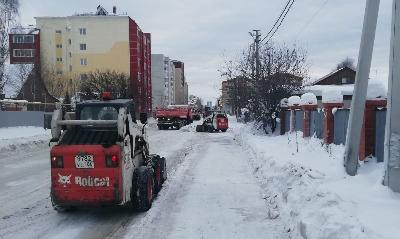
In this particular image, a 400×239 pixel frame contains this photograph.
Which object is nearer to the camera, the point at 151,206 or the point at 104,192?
the point at 104,192

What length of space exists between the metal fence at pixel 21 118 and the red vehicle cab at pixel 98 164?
792 inches

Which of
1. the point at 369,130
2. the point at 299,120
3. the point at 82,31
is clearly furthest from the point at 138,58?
the point at 369,130

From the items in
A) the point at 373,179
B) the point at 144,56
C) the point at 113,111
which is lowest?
the point at 373,179

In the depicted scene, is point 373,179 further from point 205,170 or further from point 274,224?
point 205,170

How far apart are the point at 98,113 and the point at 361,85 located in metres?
4.96

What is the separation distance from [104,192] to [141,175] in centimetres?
93

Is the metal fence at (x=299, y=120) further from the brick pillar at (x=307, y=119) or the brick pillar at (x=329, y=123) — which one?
the brick pillar at (x=329, y=123)

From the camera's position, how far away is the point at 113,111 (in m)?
9.40

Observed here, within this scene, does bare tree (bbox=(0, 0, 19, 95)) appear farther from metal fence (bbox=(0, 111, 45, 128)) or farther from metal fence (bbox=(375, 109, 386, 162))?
metal fence (bbox=(375, 109, 386, 162))

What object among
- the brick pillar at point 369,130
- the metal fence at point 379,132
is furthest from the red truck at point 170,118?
the metal fence at point 379,132

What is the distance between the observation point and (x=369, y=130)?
10.8 meters

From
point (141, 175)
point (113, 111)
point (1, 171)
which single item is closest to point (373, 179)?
point (141, 175)

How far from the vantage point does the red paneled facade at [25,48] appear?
298ft

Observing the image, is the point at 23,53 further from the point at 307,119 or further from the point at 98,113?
the point at 98,113
